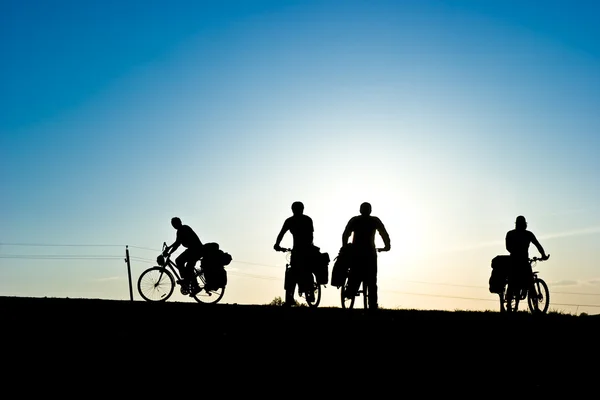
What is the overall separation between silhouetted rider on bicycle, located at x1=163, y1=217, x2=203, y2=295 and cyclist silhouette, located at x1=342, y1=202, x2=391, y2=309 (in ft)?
20.2

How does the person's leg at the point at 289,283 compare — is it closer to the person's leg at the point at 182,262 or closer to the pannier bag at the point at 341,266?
the pannier bag at the point at 341,266

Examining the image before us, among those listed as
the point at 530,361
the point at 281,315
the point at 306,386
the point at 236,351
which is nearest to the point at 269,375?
the point at 306,386

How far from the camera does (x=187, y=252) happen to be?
870 inches

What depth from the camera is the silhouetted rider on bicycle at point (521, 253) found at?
19594mm

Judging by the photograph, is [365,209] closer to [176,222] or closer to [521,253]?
[521,253]

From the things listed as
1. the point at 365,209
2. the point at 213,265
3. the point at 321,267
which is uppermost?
→ the point at 365,209

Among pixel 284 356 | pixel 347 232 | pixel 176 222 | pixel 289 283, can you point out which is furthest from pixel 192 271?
pixel 284 356

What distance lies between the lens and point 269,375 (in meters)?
7.85

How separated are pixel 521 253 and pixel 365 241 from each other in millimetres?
5248

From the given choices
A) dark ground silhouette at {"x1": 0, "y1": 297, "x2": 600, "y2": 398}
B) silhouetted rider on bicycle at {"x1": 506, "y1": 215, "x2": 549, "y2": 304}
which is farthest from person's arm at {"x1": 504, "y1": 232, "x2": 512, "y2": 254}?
dark ground silhouette at {"x1": 0, "y1": 297, "x2": 600, "y2": 398}

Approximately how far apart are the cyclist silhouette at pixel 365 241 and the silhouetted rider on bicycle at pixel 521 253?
179 inches

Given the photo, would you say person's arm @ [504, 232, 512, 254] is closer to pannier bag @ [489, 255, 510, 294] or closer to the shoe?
pannier bag @ [489, 255, 510, 294]

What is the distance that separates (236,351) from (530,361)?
3368 mm

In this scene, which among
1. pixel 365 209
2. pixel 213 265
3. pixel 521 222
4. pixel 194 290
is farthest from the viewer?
pixel 194 290
